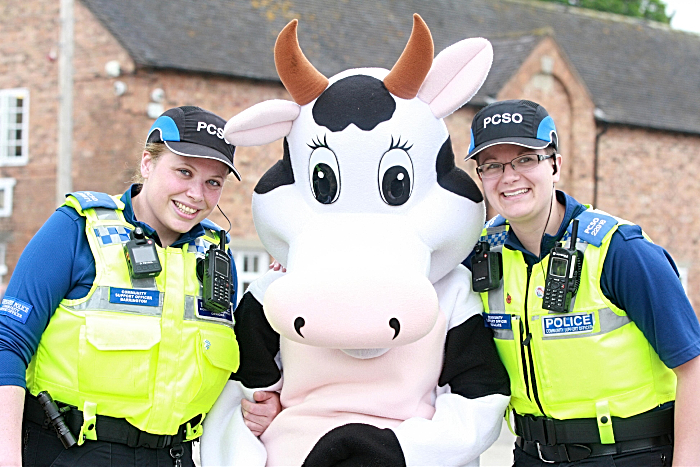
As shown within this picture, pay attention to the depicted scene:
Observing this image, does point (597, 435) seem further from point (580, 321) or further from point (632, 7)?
point (632, 7)

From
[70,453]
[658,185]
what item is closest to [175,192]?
[70,453]

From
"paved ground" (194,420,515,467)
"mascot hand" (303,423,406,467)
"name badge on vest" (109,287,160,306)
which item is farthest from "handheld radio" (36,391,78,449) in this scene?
"paved ground" (194,420,515,467)

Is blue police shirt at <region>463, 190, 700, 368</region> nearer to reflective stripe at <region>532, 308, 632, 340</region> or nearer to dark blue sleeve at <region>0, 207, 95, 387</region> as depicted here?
reflective stripe at <region>532, 308, 632, 340</region>

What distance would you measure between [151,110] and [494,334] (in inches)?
538

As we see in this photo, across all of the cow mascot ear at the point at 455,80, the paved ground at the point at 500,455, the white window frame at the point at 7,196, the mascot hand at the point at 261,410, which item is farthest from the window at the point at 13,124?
the cow mascot ear at the point at 455,80

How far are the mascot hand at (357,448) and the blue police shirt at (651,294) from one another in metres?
1.13

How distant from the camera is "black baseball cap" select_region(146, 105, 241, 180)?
3855 mm

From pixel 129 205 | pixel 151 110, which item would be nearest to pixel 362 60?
pixel 151 110

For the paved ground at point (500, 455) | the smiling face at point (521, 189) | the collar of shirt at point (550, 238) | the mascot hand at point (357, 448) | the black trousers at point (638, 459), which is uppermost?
the smiling face at point (521, 189)

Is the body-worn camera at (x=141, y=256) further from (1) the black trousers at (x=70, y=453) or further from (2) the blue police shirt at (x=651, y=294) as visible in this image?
(2) the blue police shirt at (x=651, y=294)

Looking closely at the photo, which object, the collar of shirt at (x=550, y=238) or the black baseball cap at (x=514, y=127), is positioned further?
the collar of shirt at (x=550, y=238)

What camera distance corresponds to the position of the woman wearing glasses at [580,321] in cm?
358

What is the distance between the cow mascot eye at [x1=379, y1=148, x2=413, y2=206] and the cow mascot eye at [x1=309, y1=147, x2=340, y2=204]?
19 centimetres

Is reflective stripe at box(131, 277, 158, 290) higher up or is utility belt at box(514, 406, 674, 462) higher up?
reflective stripe at box(131, 277, 158, 290)
